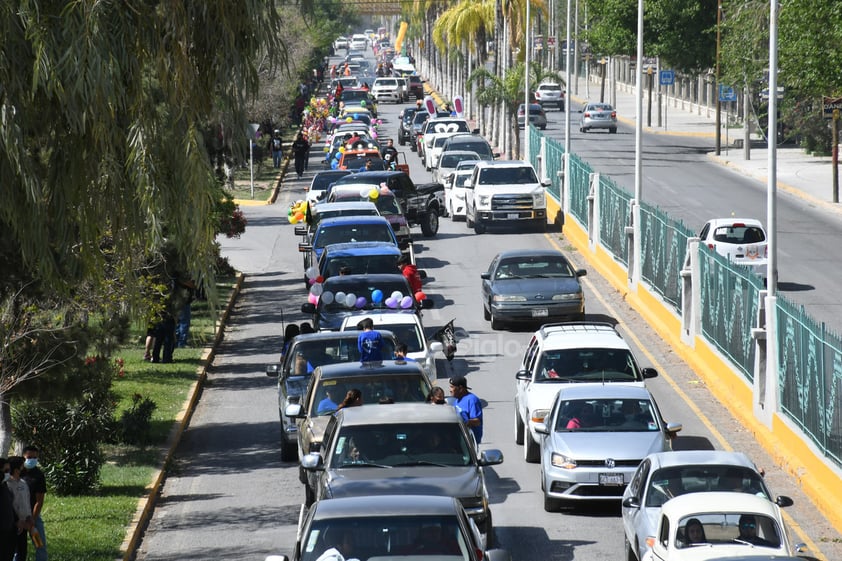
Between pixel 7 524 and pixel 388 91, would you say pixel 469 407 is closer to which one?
pixel 7 524

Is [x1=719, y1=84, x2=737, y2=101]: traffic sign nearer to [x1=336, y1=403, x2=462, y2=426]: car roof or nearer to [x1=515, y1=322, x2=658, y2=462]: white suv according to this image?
[x1=515, y1=322, x2=658, y2=462]: white suv

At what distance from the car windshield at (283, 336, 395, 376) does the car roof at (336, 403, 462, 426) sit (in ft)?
19.2

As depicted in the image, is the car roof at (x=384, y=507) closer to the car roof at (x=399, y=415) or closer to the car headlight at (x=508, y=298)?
the car roof at (x=399, y=415)

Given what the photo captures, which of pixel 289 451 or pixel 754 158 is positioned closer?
pixel 289 451

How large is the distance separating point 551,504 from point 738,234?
1894 cm

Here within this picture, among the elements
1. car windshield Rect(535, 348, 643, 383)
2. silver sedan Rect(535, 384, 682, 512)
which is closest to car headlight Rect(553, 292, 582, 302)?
car windshield Rect(535, 348, 643, 383)

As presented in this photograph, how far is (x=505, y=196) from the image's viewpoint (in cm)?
4512

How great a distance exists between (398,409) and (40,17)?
255 inches

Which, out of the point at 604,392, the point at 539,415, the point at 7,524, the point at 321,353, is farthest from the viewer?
the point at 321,353

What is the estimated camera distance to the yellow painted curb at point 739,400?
18172mm

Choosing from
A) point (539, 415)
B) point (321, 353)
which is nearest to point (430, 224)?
point (321, 353)

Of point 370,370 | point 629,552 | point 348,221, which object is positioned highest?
point 348,221

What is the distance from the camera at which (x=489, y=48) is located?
5054 inches

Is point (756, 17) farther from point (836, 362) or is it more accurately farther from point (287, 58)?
point (287, 58)
